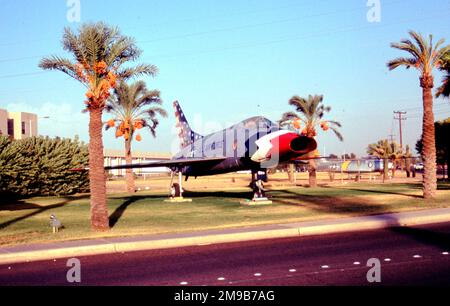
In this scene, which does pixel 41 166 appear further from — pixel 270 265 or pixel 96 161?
pixel 270 265

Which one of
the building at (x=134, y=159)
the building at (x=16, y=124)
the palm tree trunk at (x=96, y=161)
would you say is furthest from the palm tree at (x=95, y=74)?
the building at (x=134, y=159)

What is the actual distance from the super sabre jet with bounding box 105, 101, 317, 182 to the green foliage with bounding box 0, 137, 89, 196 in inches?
423

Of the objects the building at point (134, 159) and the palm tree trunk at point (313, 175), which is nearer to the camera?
the palm tree trunk at point (313, 175)

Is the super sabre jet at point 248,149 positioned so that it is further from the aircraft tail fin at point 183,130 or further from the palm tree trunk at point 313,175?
the palm tree trunk at point 313,175

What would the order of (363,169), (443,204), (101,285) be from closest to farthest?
(101,285)
(443,204)
(363,169)

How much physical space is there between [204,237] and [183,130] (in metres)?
24.0

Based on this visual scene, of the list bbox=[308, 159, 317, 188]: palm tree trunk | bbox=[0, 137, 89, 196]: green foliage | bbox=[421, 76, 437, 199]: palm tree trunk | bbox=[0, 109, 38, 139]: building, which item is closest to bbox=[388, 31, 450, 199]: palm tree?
bbox=[421, 76, 437, 199]: palm tree trunk

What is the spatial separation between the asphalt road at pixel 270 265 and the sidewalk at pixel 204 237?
68 cm

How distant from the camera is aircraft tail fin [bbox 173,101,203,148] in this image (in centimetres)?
3706

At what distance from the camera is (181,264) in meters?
10.7

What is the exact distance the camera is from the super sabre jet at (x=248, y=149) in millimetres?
22219
